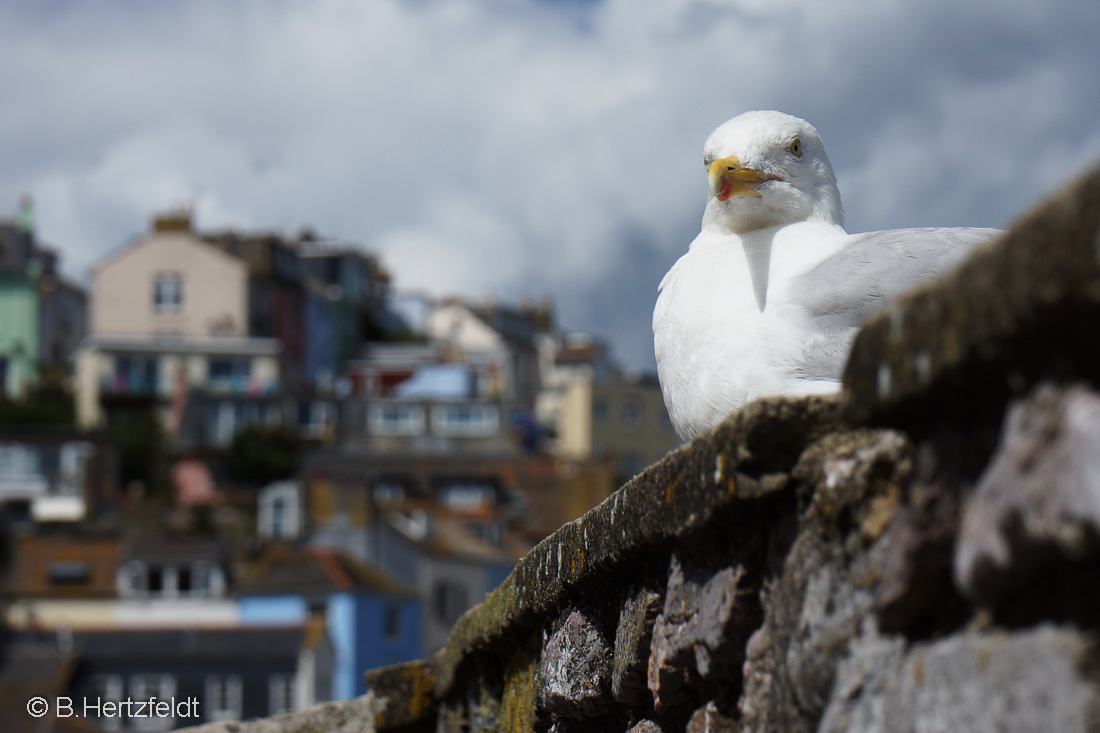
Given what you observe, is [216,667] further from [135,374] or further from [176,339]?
[176,339]

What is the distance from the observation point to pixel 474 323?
7956 centimetres

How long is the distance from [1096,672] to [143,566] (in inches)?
1598

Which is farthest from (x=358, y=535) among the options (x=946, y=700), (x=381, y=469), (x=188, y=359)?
(x=946, y=700)

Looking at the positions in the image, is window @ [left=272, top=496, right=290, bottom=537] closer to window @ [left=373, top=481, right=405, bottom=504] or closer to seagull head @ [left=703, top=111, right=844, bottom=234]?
window @ [left=373, top=481, right=405, bottom=504]

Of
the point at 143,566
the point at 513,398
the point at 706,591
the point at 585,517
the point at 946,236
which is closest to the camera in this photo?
the point at 706,591

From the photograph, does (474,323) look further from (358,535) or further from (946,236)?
(946,236)

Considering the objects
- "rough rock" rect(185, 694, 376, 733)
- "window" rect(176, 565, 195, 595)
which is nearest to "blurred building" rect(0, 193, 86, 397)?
"window" rect(176, 565, 195, 595)

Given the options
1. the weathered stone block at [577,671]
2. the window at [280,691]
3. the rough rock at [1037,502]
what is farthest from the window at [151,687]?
the rough rock at [1037,502]

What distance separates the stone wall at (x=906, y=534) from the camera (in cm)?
131

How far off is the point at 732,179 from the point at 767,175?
12cm

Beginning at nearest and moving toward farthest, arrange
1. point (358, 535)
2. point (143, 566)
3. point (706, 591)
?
1. point (706, 591)
2. point (143, 566)
3. point (358, 535)

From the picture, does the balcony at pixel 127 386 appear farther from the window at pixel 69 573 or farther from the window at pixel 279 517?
the window at pixel 69 573

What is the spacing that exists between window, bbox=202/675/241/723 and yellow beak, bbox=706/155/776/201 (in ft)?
106

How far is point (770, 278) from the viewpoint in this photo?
370cm
